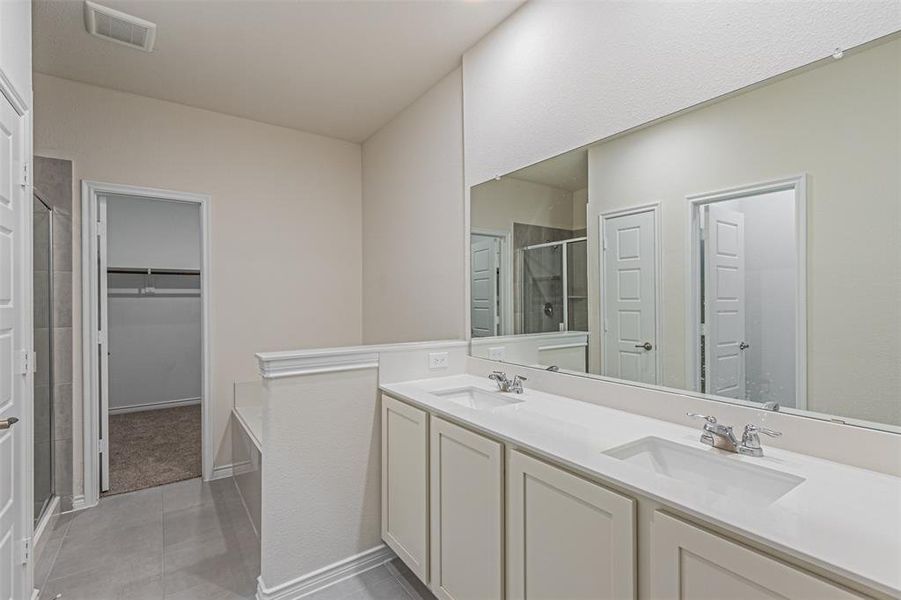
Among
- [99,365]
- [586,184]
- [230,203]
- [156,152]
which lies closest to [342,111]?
[230,203]

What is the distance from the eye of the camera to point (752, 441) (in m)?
1.19

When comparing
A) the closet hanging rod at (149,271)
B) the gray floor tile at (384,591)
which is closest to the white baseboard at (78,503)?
the gray floor tile at (384,591)

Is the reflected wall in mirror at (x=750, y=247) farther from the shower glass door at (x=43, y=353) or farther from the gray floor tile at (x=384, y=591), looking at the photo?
the shower glass door at (x=43, y=353)

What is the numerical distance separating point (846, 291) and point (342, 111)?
313 centimetres

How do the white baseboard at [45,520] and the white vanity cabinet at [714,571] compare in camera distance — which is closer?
the white vanity cabinet at [714,571]

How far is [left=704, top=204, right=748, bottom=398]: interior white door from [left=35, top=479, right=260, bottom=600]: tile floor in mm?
2146

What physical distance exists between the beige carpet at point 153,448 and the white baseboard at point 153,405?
0.23 ft

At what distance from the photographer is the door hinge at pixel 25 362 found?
5.22 ft

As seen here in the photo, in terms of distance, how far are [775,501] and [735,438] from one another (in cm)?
26

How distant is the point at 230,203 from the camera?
10.7ft

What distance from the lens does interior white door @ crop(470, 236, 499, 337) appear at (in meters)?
2.41

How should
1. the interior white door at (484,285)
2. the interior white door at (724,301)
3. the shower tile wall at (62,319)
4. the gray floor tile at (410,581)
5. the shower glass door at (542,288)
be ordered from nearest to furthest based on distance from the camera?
1. the interior white door at (724,301)
2. the gray floor tile at (410,581)
3. the shower glass door at (542,288)
4. the interior white door at (484,285)
5. the shower tile wall at (62,319)

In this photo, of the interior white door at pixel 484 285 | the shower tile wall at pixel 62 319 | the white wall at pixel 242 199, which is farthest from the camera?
the white wall at pixel 242 199

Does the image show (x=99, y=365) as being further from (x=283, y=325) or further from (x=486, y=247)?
(x=486, y=247)
